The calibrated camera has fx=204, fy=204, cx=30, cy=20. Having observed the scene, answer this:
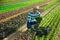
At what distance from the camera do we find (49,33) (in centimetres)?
1170

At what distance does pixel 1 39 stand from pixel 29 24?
182cm

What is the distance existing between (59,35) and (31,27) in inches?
75.2

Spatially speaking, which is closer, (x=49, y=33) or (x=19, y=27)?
(x=49, y=33)

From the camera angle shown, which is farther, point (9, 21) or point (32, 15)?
point (9, 21)

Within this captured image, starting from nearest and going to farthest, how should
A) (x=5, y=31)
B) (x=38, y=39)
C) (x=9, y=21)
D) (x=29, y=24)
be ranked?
(x=38, y=39)
(x=29, y=24)
(x=5, y=31)
(x=9, y=21)

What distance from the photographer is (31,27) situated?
10.7 metres

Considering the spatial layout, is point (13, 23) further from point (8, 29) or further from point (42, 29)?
point (42, 29)

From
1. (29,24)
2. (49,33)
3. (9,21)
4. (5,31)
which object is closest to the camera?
(29,24)

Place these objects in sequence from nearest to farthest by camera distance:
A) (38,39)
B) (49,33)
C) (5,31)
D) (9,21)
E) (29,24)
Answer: (38,39)
(29,24)
(49,33)
(5,31)
(9,21)

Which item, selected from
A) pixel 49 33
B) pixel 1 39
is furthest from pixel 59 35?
pixel 1 39

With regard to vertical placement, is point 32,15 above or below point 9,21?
above

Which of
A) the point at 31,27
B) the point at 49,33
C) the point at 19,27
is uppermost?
the point at 31,27

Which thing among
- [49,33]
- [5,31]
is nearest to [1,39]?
[5,31]

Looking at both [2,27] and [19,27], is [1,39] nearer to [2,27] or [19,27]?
[2,27]
